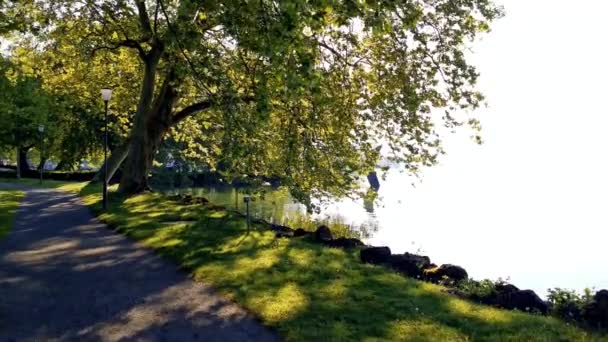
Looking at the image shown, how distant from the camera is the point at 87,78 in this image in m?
29.2

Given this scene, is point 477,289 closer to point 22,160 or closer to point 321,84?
point 321,84

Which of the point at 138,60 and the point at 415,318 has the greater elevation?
the point at 138,60

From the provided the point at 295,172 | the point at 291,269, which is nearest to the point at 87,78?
the point at 295,172

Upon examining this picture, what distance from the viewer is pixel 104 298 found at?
30.6ft

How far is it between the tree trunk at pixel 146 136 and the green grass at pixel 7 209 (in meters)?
4.73

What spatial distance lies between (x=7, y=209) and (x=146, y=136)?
6575 millimetres

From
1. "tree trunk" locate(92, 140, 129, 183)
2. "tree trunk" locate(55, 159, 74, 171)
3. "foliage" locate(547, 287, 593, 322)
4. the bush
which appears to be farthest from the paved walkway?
"tree trunk" locate(55, 159, 74, 171)

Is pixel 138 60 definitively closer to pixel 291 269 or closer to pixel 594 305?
pixel 291 269

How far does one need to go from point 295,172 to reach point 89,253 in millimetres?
6274

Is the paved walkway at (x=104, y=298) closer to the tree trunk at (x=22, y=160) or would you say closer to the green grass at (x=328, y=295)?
the green grass at (x=328, y=295)

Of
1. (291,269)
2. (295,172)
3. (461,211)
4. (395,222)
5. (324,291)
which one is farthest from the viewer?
(461,211)

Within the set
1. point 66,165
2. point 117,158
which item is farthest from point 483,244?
point 66,165

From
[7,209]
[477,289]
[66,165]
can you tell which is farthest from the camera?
[66,165]

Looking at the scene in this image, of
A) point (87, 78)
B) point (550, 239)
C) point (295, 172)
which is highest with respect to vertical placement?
point (87, 78)
